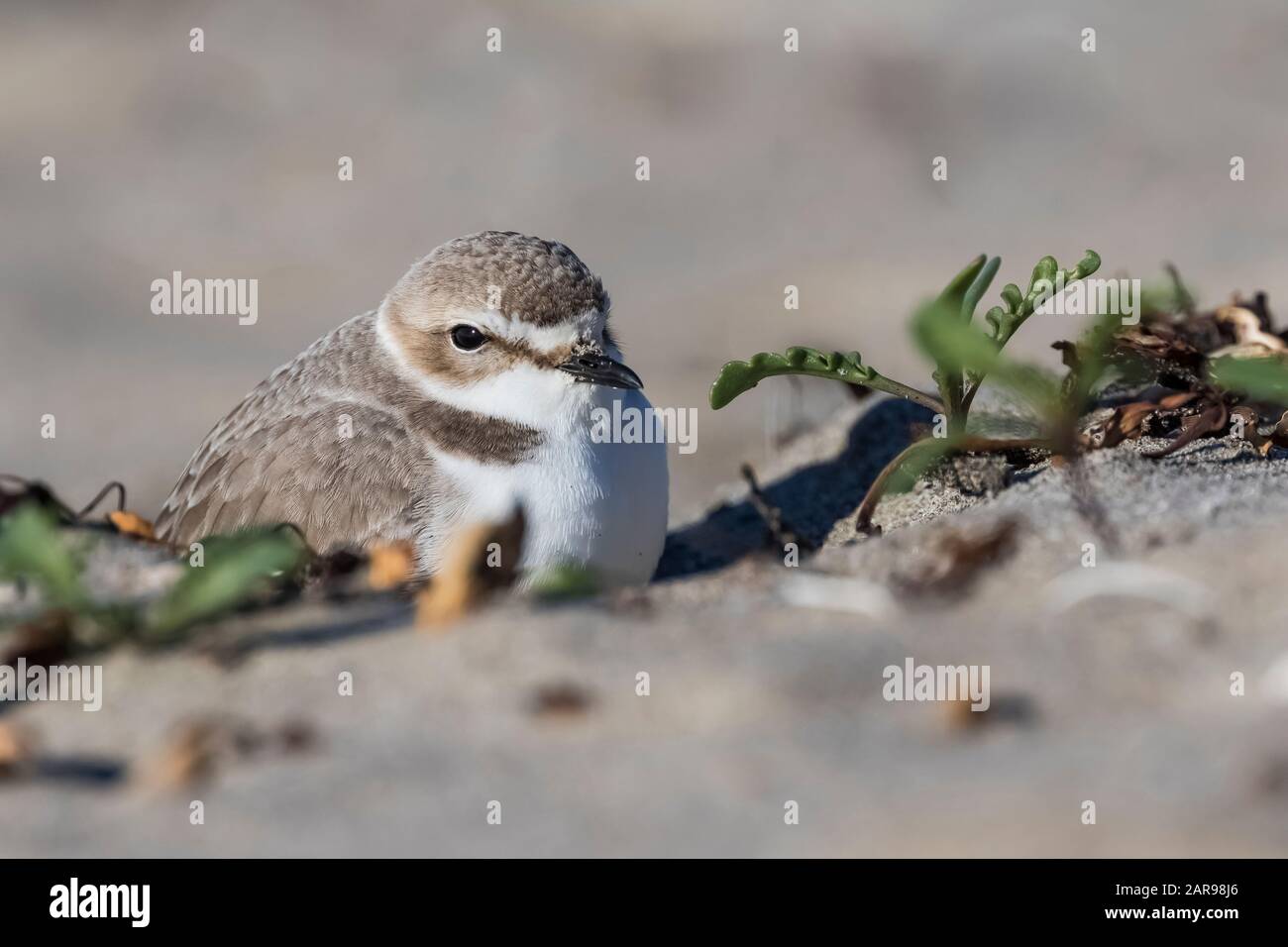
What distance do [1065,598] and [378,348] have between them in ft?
10.0

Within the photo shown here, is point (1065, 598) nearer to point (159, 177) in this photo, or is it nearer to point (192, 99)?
point (159, 177)

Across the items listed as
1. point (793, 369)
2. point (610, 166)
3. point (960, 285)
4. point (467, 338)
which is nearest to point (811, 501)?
point (793, 369)

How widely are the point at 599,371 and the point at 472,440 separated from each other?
50 cm

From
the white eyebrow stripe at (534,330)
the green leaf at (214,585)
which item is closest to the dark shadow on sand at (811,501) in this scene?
the white eyebrow stripe at (534,330)

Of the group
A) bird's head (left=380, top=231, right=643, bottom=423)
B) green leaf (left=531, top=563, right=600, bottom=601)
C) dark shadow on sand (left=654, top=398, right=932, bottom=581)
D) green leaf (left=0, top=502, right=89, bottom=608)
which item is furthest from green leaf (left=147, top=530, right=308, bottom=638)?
dark shadow on sand (left=654, top=398, right=932, bottom=581)

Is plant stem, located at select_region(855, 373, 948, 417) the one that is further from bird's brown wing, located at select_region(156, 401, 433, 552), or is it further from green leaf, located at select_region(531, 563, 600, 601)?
green leaf, located at select_region(531, 563, 600, 601)

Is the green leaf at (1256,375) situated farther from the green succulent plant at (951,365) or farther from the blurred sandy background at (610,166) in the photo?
the blurred sandy background at (610,166)

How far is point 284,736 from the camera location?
3.47 meters

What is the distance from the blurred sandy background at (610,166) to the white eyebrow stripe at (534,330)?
4528 millimetres

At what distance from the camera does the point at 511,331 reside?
5.48 metres

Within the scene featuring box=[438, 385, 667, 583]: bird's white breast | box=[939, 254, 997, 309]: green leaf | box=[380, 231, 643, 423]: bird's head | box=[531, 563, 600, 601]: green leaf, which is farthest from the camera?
box=[380, 231, 643, 423]: bird's head

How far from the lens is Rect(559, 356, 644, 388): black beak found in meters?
5.38

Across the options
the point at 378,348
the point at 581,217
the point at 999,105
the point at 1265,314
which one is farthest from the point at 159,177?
the point at 1265,314

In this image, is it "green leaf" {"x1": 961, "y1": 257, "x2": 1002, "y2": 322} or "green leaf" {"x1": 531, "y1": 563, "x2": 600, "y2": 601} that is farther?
"green leaf" {"x1": 961, "y1": 257, "x2": 1002, "y2": 322}
